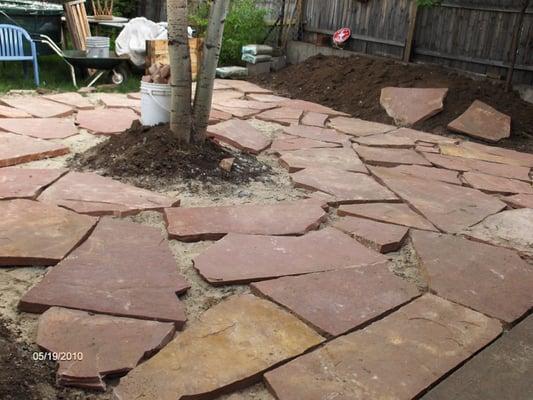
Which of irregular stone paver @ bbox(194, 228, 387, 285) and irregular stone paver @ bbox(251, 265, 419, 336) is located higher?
irregular stone paver @ bbox(194, 228, 387, 285)

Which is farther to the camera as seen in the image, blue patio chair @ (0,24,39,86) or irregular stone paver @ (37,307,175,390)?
blue patio chair @ (0,24,39,86)

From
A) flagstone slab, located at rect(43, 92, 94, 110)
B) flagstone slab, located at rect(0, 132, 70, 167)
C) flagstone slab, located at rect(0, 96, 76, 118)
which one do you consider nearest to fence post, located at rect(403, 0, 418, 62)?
flagstone slab, located at rect(43, 92, 94, 110)

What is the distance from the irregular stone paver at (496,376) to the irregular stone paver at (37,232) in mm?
1630

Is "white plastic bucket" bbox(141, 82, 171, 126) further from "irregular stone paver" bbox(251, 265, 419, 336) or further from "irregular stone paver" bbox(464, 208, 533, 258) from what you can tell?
"irregular stone paver" bbox(464, 208, 533, 258)

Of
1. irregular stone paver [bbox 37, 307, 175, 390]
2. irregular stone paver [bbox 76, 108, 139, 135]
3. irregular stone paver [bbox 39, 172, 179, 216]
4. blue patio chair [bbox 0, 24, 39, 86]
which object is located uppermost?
blue patio chair [bbox 0, 24, 39, 86]

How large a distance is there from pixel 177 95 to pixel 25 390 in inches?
91.3

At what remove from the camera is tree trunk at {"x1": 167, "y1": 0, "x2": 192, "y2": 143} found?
3344mm

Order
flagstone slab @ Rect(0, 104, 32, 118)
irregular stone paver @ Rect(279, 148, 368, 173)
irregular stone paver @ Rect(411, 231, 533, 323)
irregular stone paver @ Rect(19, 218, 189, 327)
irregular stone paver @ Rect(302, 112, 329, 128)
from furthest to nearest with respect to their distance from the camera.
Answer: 1. irregular stone paver @ Rect(302, 112, 329, 128)
2. flagstone slab @ Rect(0, 104, 32, 118)
3. irregular stone paver @ Rect(279, 148, 368, 173)
4. irregular stone paver @ Rect(411, 231, 533, 323)
5. irregular stone paver @ Rect(19, 218, 189, 327)

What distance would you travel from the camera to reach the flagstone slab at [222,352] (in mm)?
1614

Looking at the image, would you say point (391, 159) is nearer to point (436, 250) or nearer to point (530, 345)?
point (436, 250)

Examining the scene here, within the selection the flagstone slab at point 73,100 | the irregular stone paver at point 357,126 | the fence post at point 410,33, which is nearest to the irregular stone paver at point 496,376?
the irregular stone paver at point 357,126

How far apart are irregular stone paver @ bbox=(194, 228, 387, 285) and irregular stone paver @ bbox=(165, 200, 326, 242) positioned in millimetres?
84

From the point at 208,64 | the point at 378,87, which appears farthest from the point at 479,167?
the point at 378,87

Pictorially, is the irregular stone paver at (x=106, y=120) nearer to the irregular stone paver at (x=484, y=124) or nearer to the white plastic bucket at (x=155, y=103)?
the white plastic bucket at (x=155, y=103)
